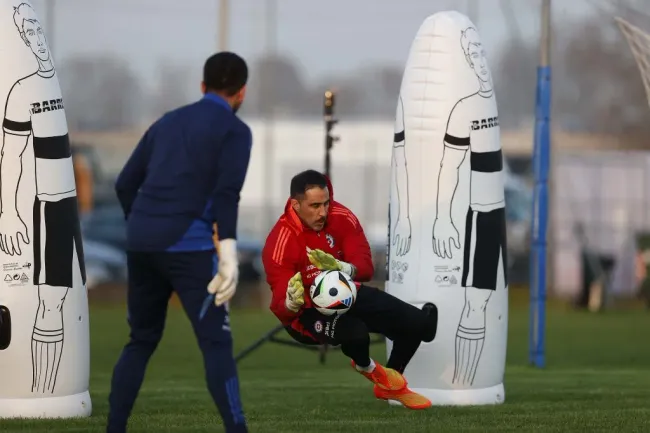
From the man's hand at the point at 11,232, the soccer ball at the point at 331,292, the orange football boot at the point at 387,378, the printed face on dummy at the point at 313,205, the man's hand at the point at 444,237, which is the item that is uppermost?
the printed face on dummy at the point at 313,205

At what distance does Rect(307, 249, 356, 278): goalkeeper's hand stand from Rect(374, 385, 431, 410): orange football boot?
2.86 feet

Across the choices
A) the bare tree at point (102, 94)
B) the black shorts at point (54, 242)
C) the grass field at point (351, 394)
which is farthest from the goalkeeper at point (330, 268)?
the bare tree at point (102, 94)

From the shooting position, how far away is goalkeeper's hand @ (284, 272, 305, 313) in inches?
329

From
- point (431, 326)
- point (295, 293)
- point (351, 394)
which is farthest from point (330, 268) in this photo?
point (351, 394)

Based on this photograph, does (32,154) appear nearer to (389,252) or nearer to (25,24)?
(25,24)

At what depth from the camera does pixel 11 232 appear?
8688 millimetres

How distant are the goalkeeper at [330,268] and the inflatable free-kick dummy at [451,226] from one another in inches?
29.9

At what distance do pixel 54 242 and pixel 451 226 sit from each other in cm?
273

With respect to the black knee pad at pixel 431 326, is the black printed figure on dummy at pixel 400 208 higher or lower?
higher

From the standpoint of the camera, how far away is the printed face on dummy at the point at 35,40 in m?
8.89

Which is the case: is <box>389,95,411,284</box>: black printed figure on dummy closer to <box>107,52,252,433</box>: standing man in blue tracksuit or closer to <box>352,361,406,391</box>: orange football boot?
<box>352,361,406,391</box>: orange football boot

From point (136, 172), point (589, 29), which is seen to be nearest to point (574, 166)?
point (589, 29)

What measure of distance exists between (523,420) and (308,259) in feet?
5.33

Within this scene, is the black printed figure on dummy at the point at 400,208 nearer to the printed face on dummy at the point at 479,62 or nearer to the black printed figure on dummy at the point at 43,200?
the printed face on dummy at the point at 479,62
